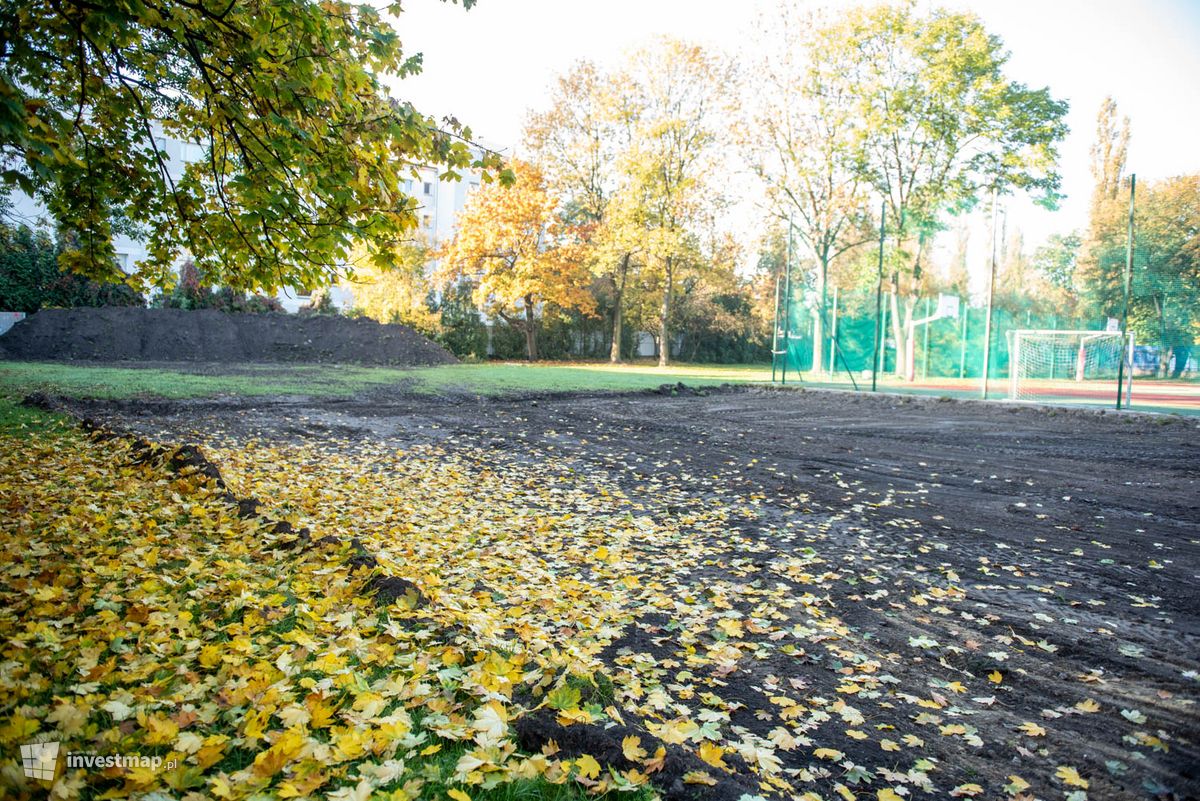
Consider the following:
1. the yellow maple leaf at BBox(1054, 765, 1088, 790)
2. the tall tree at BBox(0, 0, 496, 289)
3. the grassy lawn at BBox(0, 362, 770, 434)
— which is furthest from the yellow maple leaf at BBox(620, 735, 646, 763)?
the grassy lawn at BBox(0, 362, 770, 434)

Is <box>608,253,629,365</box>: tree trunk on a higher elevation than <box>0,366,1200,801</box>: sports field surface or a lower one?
higher

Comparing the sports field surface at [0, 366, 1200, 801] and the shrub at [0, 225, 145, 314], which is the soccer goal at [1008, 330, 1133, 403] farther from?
the shrub at [0, 225, 145, 314]

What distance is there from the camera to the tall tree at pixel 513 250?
1275 inches

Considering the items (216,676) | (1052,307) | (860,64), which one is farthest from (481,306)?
(216,676)

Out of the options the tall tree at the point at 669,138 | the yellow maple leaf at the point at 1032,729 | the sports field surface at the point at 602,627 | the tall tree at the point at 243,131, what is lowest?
the yellow maple leaf at the point at 1032,729

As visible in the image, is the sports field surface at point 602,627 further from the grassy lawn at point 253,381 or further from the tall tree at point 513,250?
the tall tree at point 513,250

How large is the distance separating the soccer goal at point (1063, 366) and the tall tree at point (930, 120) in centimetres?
618

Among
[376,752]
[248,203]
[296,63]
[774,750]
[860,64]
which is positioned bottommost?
[774,750]

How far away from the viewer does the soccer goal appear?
Answer: 17.6 metres

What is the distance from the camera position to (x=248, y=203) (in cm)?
462

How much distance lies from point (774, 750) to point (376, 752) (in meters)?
1.39

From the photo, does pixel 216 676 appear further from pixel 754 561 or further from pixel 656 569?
pixel 754 561

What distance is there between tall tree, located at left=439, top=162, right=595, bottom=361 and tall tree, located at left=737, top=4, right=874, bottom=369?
1010 centimetres

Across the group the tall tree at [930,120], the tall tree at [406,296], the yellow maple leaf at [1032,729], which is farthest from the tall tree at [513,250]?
the yellow maple leaf at [1032,729]
